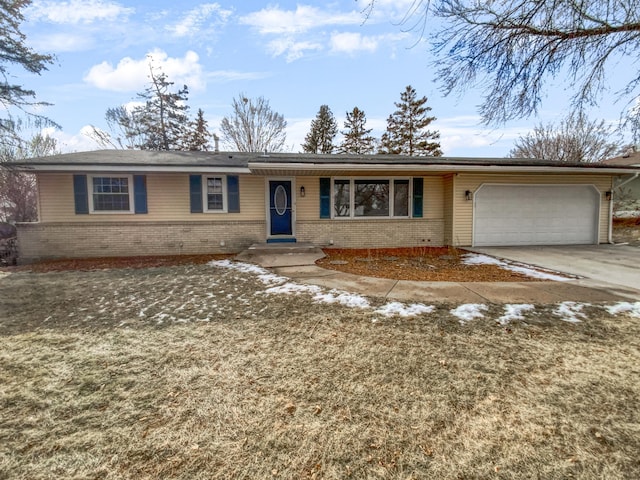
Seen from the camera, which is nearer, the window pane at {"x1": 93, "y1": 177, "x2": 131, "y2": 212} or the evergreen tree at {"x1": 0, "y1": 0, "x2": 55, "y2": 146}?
the evergreen tree at {"x1": 0, "y1": 0, "x2": 55, "y2": 146}

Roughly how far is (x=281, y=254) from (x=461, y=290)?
5.15 meters

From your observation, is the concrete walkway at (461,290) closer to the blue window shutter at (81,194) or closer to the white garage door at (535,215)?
the white garage door at (535,215)

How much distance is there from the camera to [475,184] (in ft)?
33.1

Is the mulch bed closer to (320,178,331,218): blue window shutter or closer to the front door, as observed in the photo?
(320,178,331,218): blue window shutter

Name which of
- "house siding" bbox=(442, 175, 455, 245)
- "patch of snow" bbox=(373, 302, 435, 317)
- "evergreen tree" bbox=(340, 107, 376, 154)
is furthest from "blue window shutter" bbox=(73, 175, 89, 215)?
"evergreen tree" bbox=(340, 107, 376, 154)

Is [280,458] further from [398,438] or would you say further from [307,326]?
[307,326]

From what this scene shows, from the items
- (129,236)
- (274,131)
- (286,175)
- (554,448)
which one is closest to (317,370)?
(554,448)

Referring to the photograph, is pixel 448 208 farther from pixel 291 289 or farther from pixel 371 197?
pixel 291 289

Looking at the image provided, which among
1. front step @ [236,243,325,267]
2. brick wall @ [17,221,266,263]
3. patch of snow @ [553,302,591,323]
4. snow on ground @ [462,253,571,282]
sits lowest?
patch of snow @ [553,302,591,323]

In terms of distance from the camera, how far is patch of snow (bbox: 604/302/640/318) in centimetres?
395

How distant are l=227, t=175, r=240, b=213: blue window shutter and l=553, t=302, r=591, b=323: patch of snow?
8.39 metres

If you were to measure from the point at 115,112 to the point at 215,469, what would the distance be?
26174 mm

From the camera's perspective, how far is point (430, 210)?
1066 centimetres

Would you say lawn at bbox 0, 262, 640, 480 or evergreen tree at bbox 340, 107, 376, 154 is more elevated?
evergreen tree at bbox 340, 107, 376, 154
